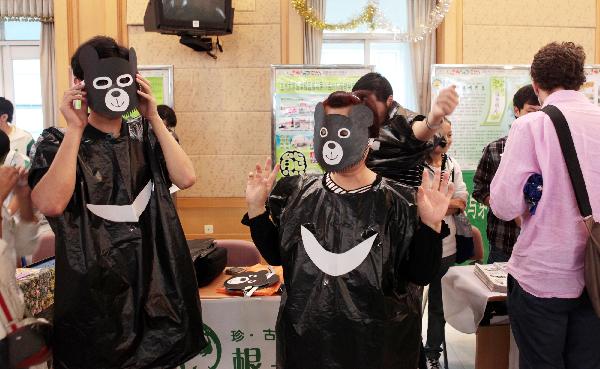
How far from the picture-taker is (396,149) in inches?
70.1

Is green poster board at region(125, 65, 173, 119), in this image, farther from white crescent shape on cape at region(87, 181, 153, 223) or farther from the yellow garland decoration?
white crescent shape on cape at region(87, 181, 153, 223)

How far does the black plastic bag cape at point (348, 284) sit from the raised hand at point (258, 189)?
82 mm

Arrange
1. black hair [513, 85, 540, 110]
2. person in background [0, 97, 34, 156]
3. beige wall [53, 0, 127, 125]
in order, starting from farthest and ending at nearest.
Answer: beige wall [53, 0, 127, 125] → person in background [0, 97, 34, 156] → black hair [513, 85, 540, 110]

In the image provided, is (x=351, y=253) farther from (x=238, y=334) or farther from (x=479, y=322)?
(x=479, y=322)

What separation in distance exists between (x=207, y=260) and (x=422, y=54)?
2.98 meters

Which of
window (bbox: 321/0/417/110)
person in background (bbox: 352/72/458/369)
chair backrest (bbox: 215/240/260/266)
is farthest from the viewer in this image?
window (bbox: 321/0/417/110)

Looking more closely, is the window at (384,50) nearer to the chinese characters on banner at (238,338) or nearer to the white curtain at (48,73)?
the white curtain at (48,73)

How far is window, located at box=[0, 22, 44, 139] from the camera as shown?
4.82 meters

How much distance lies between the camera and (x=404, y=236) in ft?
4.38

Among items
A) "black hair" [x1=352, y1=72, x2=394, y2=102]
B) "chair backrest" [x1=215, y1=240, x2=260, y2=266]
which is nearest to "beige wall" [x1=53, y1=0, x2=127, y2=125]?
"chair backrest" [x1=215, y1=240, x2=260, y2=266]

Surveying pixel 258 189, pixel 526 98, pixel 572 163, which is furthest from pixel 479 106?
pixel 258 189

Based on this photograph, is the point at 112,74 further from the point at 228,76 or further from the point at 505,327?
the point at 228,76

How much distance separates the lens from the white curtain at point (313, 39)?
4.30 metres

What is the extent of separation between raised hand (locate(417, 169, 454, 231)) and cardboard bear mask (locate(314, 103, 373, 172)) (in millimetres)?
186
